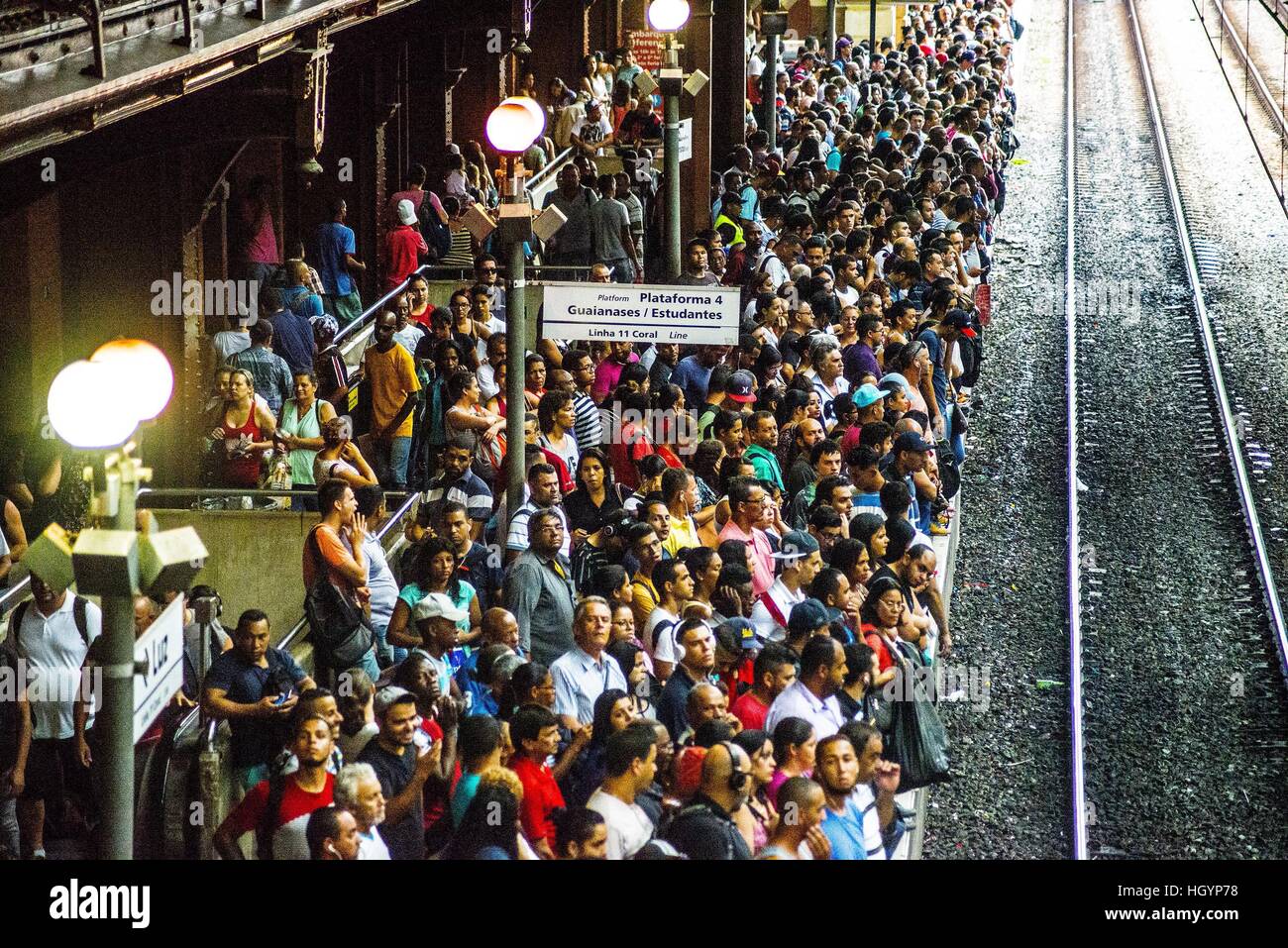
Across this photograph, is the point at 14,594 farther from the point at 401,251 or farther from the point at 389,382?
the point at 401,251

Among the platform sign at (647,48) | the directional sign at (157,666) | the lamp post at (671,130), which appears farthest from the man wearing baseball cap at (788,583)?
the platform sign at (647,48)

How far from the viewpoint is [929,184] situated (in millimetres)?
20812

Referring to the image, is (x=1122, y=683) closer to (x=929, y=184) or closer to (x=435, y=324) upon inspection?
(x=435, y=324)

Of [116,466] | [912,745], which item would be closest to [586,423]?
[912,745]

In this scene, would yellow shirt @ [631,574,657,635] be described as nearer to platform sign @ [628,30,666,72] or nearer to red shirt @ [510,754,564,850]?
red shirt @ [510,754,564,850]

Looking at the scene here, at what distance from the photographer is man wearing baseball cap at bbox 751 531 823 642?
1067 centimetres

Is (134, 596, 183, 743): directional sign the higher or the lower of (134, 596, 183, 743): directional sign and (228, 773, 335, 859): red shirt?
the higher

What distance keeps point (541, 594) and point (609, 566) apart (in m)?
0.35

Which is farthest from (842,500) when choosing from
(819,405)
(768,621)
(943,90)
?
(943,90)

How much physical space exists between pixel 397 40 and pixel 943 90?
12.1 meters

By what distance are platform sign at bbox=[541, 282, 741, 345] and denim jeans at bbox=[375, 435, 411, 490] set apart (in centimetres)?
221

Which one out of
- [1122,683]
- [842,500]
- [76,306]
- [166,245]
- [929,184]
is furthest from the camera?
[929,184]

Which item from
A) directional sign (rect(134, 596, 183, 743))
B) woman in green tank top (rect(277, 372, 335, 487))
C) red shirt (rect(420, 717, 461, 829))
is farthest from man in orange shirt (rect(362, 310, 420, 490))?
directional sign (rect(134, 596, 183, 743))

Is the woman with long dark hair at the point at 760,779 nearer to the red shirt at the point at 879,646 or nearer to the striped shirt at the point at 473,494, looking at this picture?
the red shirt at the point at 879,646
